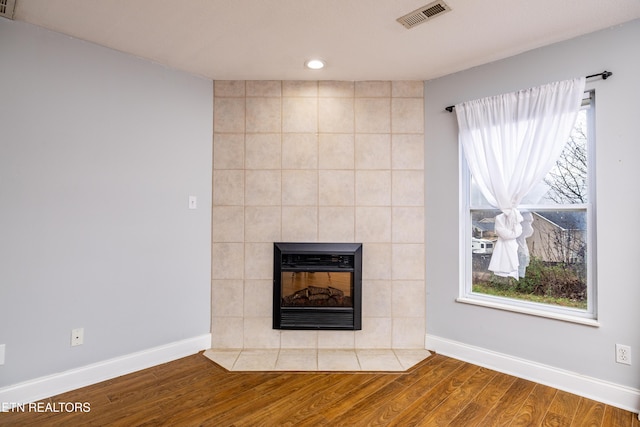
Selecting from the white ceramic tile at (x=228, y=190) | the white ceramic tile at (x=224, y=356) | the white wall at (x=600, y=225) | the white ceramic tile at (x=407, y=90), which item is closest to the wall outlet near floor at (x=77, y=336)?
the white ceramic tile at (x=224, y=356)

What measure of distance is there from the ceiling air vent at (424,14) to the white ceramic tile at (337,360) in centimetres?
246

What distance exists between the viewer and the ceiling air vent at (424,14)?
1.96 meters

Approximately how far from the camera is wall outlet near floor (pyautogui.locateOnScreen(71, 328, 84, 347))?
2.28m

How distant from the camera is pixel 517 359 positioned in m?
2.49

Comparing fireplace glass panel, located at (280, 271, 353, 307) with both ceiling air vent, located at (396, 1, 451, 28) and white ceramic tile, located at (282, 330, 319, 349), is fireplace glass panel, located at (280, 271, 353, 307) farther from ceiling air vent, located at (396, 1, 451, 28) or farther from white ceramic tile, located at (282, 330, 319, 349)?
ceiling air vent, located at (396, 1, 451, 28)

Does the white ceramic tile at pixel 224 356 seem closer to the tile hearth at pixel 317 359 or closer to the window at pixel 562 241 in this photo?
the tile hearth at pixel 317 359

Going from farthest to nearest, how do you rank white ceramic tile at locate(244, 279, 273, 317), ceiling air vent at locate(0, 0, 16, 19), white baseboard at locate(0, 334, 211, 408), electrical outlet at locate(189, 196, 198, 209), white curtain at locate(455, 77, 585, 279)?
white ceramic tile at locate(244, 279, 273, 317)
electrical outlet at locate(189, 196, 198, 209)
white curtain at locate(455, 77, 585, 279)
white baseboard at locate(0, 334, 211, 408)
ceiling air vent at locate(0, 0, 16, 19)

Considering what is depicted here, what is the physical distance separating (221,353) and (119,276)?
1.05 meters

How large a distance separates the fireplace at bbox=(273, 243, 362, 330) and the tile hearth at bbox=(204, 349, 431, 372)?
0.22 meters

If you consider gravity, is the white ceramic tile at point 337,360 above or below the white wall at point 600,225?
below

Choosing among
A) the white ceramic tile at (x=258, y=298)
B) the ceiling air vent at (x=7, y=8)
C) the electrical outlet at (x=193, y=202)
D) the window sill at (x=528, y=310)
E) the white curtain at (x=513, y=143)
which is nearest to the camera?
the ceiling air vent at (x=7, y=8)

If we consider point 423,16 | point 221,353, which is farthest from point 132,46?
point 221,353

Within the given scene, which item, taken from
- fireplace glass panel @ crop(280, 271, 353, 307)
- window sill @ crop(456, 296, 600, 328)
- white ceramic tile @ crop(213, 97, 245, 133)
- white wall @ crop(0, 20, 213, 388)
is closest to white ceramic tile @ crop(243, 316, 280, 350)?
fireplace glass panel @ crop(280, 271, 353, 307)

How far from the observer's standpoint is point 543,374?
236 cm
